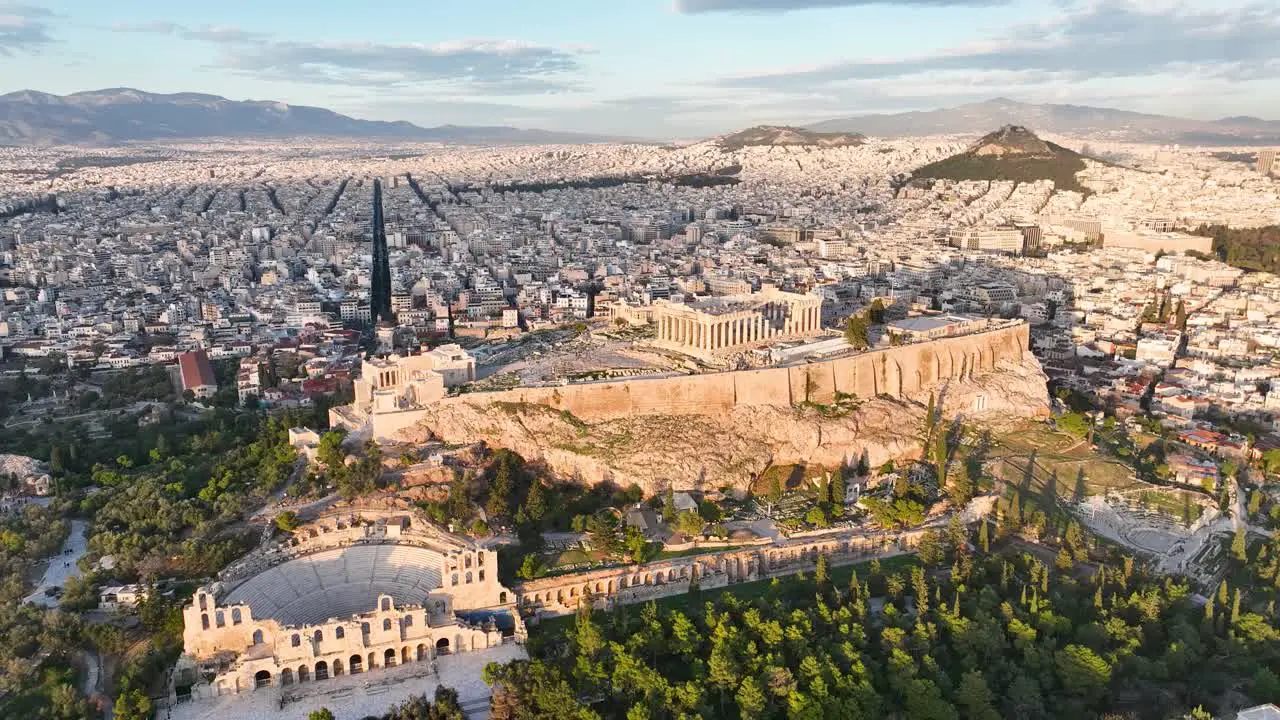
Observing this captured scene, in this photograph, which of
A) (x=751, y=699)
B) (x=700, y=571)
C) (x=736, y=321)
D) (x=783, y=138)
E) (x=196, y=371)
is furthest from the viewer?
(x=783, y=138)

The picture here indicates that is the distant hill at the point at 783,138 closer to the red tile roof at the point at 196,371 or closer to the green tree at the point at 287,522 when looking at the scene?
the red tile roof at the point at 196,371

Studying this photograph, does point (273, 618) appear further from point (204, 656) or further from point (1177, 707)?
point (1177, 707)

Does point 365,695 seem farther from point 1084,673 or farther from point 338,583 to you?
point 1084,673

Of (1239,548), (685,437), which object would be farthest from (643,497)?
(1239,548)

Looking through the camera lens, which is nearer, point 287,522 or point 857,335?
point 287,522

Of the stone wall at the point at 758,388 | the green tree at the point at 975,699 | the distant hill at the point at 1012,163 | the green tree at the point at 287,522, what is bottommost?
the green tree at the point at 975,699

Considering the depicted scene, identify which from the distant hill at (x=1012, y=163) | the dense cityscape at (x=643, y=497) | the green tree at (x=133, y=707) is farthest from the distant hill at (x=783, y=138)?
the green tree at (x=133, y=707)
